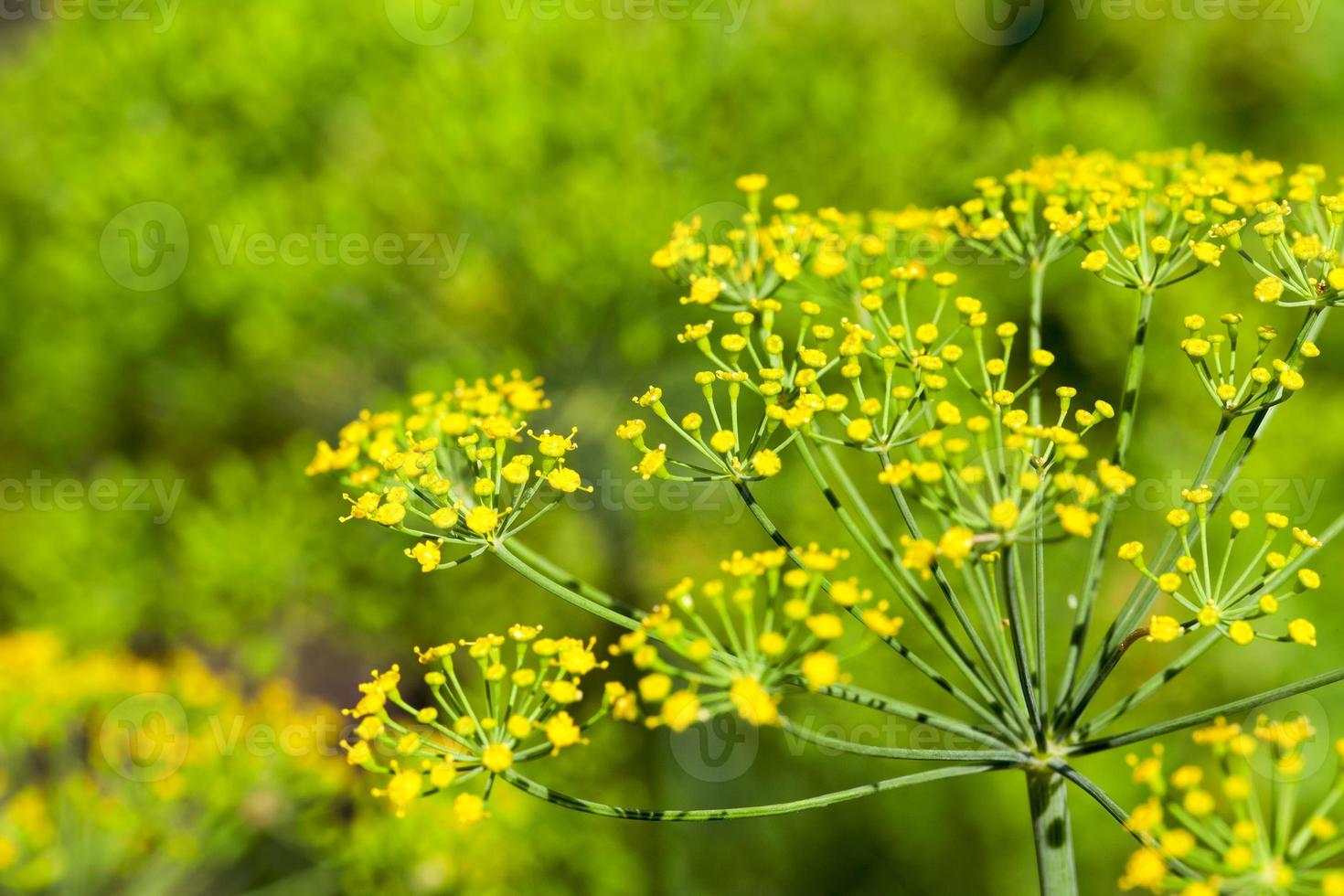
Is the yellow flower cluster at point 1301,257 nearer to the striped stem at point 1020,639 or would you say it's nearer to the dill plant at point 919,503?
the dill plant at point 919,503

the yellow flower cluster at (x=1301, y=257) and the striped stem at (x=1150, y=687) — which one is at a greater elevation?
the yellow flower cluster at (x=1301, y=257)

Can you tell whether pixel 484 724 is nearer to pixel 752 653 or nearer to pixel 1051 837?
pixel 752 653

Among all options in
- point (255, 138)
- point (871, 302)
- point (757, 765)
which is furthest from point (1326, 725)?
point (255, 138)

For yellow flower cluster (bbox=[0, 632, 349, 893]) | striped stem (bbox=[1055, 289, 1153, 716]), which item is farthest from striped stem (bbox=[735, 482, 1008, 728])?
yellow flower cluster (bbox=[0, 632, 349, 893])

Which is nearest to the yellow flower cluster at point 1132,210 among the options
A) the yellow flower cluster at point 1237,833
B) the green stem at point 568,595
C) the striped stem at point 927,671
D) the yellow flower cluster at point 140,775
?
the striped stem at point 927,671

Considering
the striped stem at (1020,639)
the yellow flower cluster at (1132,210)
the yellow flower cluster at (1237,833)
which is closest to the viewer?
the yellow flower cluster at (1237,833)

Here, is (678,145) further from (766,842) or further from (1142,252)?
(766,842)

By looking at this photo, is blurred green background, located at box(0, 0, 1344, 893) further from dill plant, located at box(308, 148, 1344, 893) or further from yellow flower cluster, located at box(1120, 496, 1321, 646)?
yellow flower cluster, located at box(1120, 496, 1321, 646)
